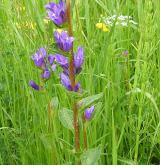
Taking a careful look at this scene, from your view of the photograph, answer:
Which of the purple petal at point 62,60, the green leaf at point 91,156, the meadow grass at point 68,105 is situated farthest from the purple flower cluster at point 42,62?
the green leaf at point 91,156

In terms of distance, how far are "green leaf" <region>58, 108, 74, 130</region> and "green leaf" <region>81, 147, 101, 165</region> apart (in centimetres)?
8

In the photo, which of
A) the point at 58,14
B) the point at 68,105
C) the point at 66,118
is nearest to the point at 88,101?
the point at 66,118

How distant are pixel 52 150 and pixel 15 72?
1.73 feet

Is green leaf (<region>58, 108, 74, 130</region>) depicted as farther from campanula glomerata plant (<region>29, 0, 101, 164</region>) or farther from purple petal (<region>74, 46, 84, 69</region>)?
purple petal (<region>74, 46, 84, 69</region>)

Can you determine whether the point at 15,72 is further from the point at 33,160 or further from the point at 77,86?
the point at 77,86

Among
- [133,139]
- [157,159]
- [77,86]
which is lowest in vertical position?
[157,159]

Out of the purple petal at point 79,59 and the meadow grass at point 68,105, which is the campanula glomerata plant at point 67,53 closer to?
the purple petal at point 79,59

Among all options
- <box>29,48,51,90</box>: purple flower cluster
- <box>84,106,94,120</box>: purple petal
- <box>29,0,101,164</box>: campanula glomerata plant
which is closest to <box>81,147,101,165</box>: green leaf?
<box>29,0,101,164</box>: campanula glomerata plant

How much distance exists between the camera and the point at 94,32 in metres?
1.75

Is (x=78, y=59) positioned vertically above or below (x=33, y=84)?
above

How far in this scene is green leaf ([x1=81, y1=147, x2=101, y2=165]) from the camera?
981 millimetres

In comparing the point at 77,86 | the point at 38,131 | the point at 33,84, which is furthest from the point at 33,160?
the point at 77,86

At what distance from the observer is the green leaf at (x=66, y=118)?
1017 mm

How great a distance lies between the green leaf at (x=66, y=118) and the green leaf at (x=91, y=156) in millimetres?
76
